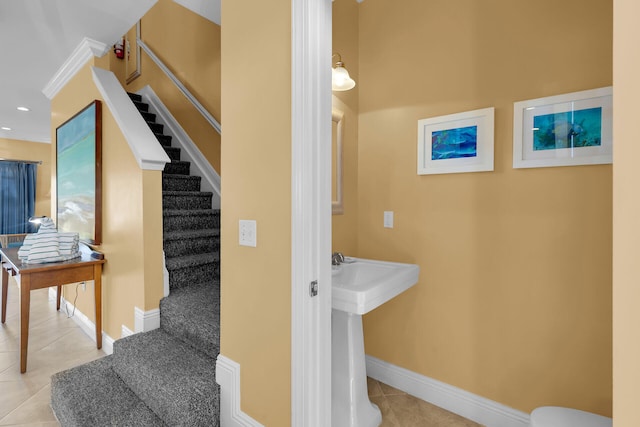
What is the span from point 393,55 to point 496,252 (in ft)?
4.65

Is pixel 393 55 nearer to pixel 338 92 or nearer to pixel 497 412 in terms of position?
pixel 338 92

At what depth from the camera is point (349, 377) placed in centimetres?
164

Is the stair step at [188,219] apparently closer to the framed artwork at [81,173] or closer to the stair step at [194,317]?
the framed artwork at [81,173]

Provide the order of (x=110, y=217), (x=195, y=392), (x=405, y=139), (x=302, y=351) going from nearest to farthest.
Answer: (x=302, y=351)
(x=195, y=392)
(x=405, y=139)
(x=110, y=217)

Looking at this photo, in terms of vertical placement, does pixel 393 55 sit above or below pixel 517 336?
above

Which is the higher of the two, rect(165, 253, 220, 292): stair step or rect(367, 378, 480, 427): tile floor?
rect(165, 253, 220, 292): stair step

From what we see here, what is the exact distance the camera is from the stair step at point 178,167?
3.26 meters

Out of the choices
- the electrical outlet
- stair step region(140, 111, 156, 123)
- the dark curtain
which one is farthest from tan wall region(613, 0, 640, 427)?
the dark curtain

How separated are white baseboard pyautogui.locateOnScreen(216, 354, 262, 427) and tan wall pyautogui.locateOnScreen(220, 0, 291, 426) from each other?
0.13 feet

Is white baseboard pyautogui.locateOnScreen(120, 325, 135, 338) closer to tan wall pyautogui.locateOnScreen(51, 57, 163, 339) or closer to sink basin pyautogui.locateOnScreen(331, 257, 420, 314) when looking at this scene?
tan wall pyautogui.locateOnScreen(51, 57, 163, 339)

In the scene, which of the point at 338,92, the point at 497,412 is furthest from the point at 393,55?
the point at 497,412

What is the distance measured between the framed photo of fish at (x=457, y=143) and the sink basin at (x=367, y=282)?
642 millimetres

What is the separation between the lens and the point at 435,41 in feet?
6.10

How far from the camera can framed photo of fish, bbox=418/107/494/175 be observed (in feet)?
5.56
